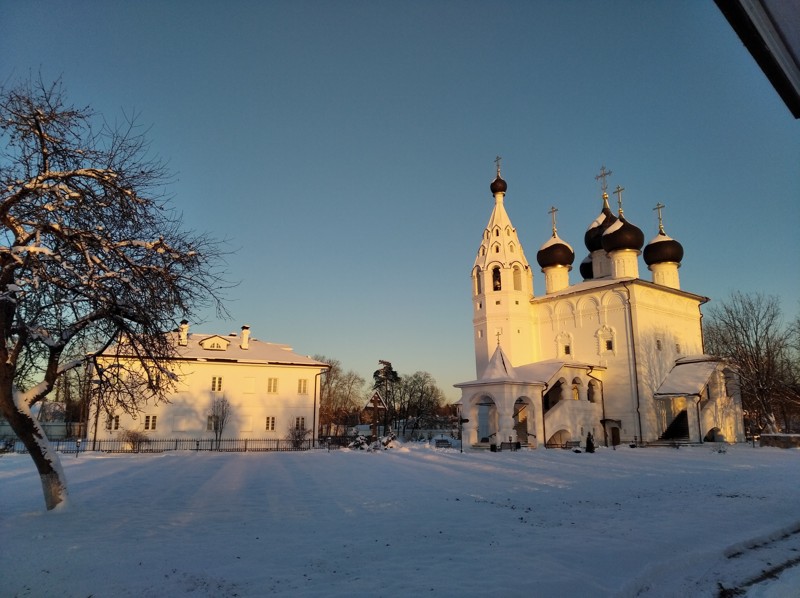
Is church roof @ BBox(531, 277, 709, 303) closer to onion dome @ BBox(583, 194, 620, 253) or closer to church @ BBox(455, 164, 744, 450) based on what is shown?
church @ BBox(455, 164, 744, 450)

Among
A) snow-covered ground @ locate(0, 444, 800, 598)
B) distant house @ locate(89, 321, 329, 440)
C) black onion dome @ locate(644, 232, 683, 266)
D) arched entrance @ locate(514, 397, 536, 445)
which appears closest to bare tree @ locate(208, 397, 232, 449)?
distant house @ locate(89, 321, 329, 440)

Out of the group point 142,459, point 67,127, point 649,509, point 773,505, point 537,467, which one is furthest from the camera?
point 142,459

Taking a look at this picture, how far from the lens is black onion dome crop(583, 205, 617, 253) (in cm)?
4362

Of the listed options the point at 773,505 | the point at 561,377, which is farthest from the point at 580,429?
the point at 773,505

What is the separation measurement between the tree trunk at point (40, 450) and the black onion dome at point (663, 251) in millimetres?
41265

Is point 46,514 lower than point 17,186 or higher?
lower

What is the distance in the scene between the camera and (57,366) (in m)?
9.88

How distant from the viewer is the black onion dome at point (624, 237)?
3994 centimetres

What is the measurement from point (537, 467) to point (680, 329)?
26201 mm

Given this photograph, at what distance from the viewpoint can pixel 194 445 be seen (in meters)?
33.6

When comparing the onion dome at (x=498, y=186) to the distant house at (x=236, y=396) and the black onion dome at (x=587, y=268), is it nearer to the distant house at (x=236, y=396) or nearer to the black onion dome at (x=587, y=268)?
the black onion dome at (x=587, y=268)

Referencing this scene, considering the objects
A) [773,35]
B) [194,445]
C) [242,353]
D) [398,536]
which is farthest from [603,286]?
[773,35]

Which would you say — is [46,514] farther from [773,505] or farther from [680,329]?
[680,329]

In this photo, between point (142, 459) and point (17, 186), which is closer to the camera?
point (17, 186)
